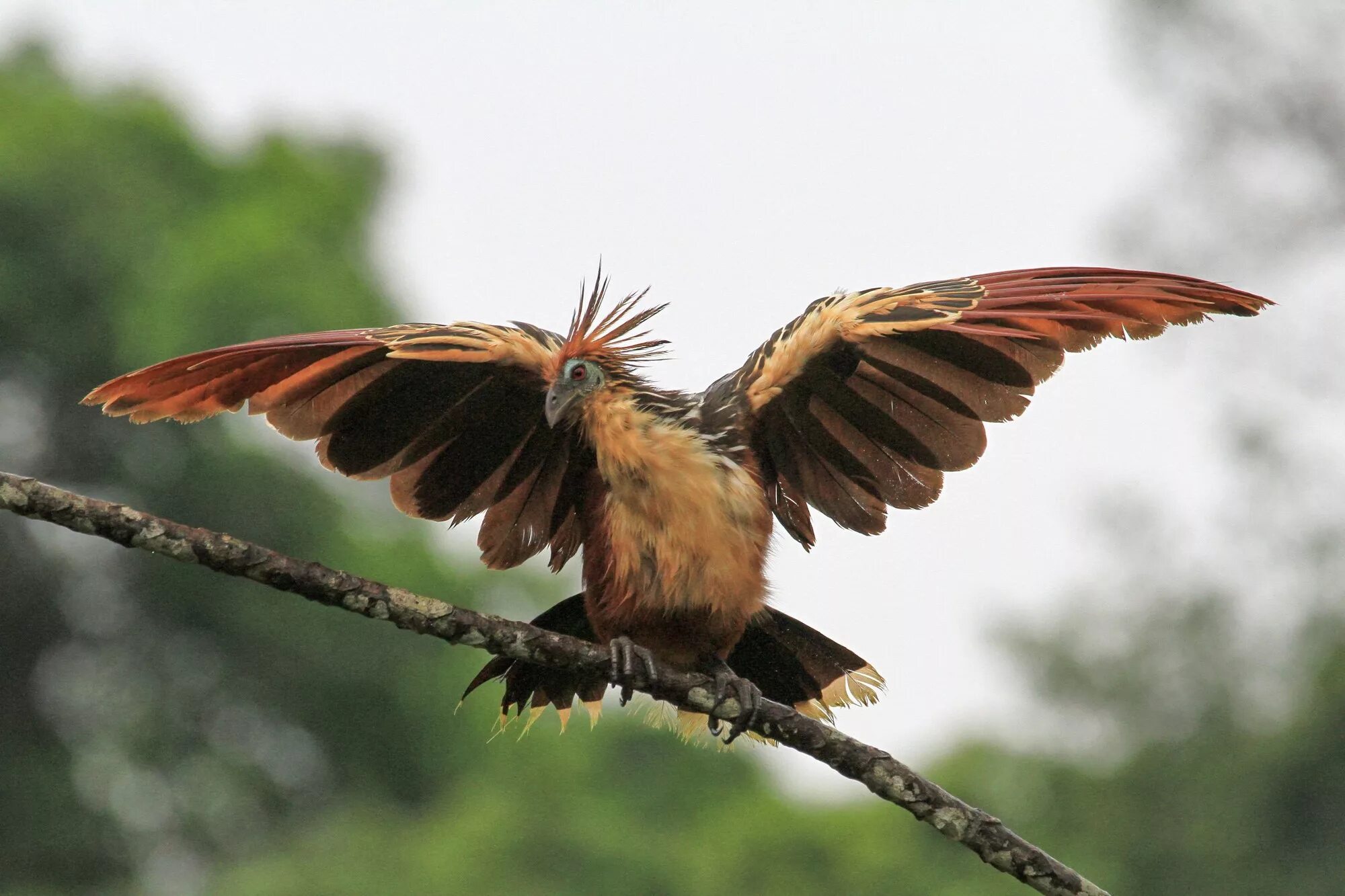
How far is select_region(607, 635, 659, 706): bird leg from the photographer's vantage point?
444 centimetres

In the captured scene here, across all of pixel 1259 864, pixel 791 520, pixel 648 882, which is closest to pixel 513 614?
pixel 648 882

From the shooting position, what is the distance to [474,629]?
374 cm

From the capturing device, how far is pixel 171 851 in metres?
30.7

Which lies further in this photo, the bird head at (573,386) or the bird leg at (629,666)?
the bird head at (573,386)

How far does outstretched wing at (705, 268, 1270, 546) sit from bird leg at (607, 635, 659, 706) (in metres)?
0.80

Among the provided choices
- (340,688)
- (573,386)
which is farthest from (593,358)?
(340,688)

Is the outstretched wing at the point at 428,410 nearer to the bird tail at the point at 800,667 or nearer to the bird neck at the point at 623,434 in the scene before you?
the bird neck at the point at 623,434

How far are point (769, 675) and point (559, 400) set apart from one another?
4.03 ft

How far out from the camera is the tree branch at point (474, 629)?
3.43m

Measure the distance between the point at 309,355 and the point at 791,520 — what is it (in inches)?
62.9

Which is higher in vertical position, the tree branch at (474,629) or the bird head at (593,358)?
the bird head at (593,358)

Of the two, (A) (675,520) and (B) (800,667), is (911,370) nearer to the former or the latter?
(A) (675,520)

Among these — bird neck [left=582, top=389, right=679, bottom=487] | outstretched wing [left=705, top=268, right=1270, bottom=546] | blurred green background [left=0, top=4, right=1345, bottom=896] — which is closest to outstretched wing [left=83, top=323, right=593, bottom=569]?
bird neck [left=582, top=389, right=679, bottom=487]

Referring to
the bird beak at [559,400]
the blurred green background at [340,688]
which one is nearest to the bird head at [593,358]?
the bird beak at [559,400]
